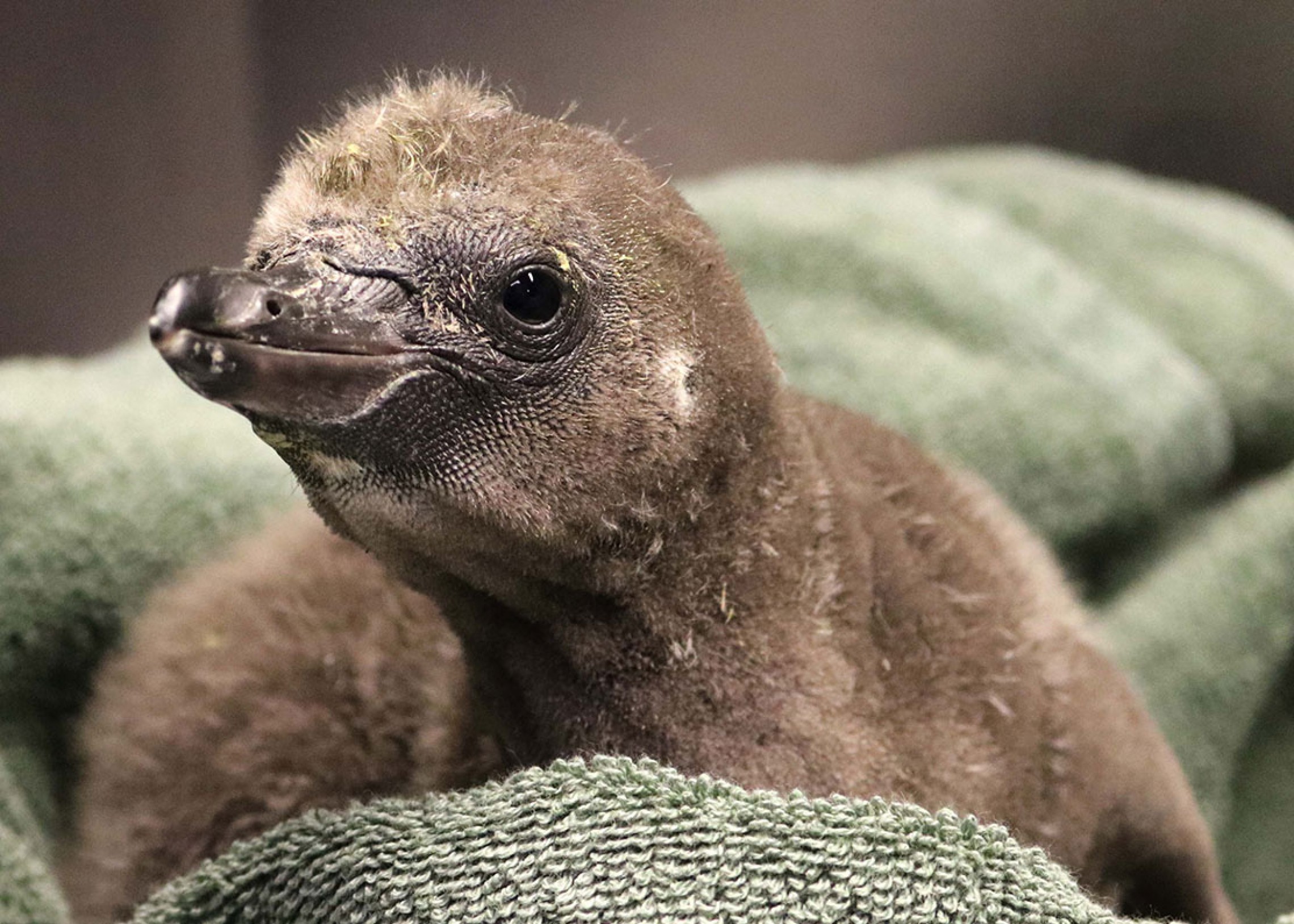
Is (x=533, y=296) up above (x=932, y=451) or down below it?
below

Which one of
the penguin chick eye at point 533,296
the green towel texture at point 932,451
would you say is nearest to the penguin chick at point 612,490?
the penguin chick eye at point 533,296

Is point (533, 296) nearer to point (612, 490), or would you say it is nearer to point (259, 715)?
point (612, 490)

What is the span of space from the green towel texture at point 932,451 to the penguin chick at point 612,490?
0.11 meters

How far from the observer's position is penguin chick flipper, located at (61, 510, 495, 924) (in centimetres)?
103

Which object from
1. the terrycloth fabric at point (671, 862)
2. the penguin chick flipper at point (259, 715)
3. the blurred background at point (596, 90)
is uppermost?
the blurred background at point (596, 90)

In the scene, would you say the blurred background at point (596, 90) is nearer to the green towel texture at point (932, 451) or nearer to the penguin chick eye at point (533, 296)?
the green towel texture at point (932, 451)

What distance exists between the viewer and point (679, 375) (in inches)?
29.5

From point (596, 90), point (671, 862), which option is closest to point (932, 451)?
point (596, 90)

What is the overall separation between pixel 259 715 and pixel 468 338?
53cm

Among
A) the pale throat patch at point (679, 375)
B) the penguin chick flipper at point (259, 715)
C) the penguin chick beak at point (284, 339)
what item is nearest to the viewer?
the penguin chick beak at point (284, 339)

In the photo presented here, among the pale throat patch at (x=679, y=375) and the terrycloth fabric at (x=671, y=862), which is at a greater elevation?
the pale throat patch at (x=679, y=375)

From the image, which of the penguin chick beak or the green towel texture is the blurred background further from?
the penguin chick beak

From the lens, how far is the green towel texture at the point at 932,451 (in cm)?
69

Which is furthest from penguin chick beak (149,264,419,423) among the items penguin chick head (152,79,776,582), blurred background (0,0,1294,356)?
blurred background (0,0,1294,356)
